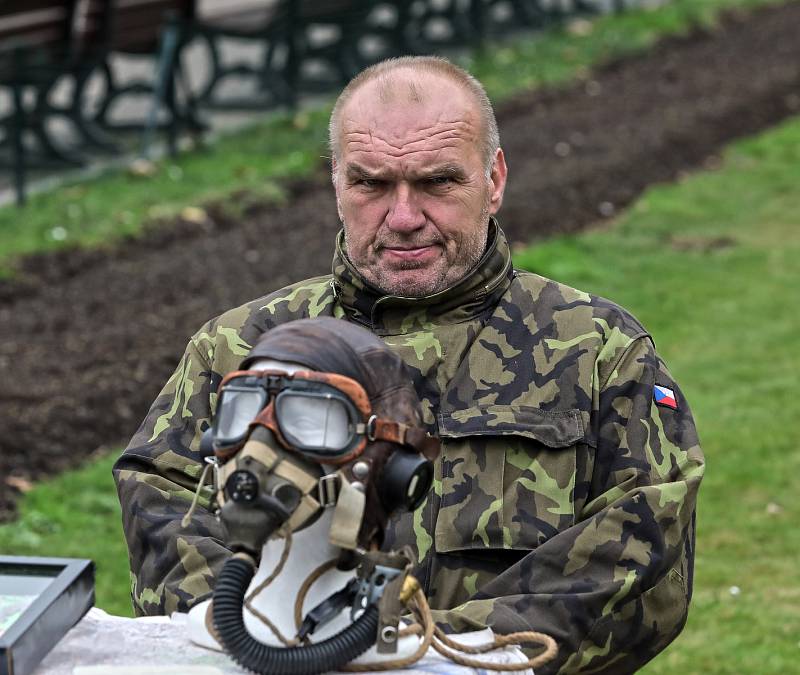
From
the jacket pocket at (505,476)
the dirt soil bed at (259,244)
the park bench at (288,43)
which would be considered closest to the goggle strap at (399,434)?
the jacket pocket at (505,476)

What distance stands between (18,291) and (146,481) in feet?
18.4

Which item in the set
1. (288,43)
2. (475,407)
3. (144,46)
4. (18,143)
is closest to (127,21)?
(144,46)

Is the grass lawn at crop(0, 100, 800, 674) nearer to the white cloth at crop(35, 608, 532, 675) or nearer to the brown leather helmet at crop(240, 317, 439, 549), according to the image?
the white cloth at crop(35, 608, 532, 675)

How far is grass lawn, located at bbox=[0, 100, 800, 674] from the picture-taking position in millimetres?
5898

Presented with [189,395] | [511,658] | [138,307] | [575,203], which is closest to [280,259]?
[138,307]

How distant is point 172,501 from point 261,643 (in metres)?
0.88

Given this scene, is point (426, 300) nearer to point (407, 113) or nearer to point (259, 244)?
point (407, 113)

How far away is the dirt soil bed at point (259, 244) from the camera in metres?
7.28

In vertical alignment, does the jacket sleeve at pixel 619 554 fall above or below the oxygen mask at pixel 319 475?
below

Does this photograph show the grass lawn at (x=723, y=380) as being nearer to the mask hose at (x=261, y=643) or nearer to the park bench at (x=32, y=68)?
the mask hose at (x=261, y=643)

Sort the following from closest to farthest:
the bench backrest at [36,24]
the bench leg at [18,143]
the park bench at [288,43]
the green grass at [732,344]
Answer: the green grass at [732,344]
the bench leg at [18,143]
the bench backrest at [36,24]
the park bench at [288,43]

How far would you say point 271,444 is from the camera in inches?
99.3

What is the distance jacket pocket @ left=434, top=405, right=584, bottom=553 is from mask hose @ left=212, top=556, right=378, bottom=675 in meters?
0.82

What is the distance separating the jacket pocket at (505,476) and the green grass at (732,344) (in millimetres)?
2284
